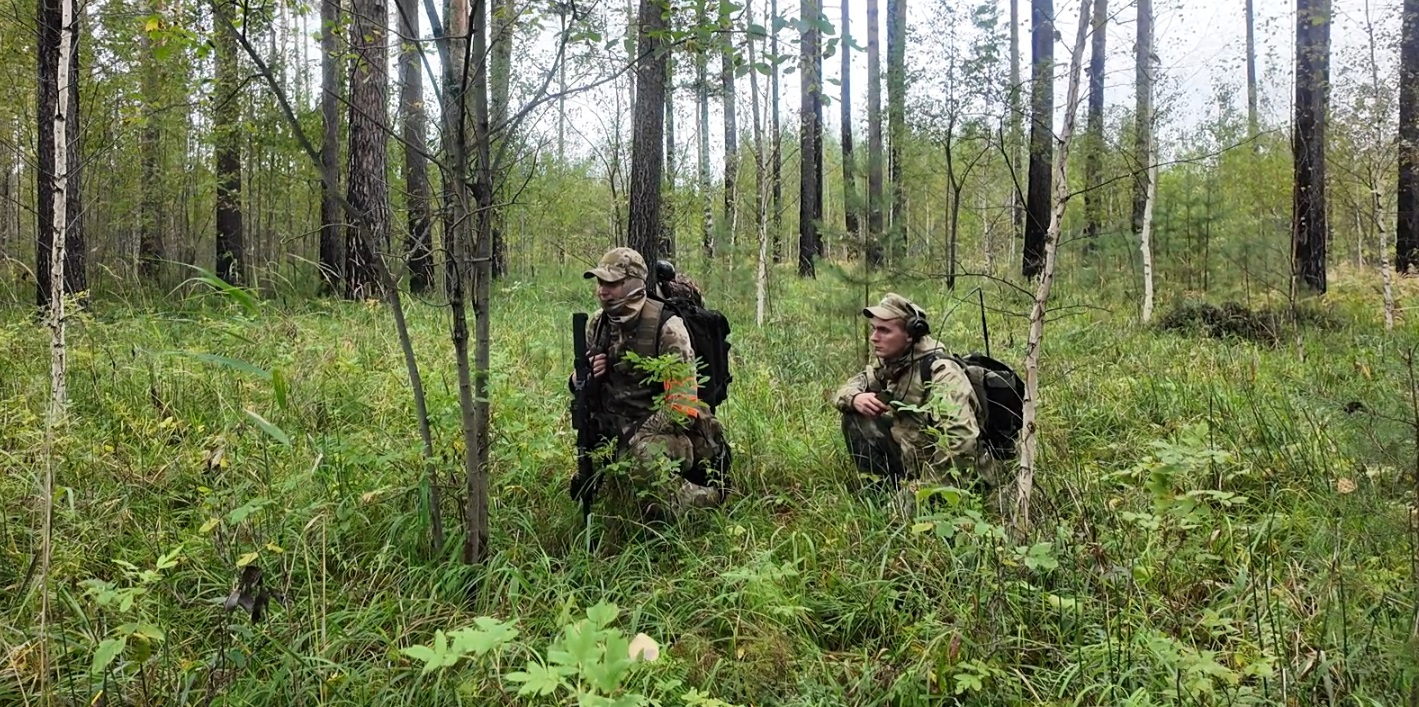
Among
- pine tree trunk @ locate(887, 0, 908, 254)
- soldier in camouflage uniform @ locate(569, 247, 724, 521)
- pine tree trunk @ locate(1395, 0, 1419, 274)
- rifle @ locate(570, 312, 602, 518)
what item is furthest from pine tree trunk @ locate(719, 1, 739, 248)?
pine tree trunk @ locate(1395, 0, 1419, 274)

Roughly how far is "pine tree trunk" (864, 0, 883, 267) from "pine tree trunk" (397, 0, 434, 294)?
3441mm

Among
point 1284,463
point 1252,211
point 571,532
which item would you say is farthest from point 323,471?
point 1252,211

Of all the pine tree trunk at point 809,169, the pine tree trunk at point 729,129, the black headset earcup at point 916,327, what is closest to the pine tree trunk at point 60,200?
the pine tree trunk at point 729,129

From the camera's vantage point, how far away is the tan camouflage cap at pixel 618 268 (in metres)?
3.34

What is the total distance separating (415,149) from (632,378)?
161 cm

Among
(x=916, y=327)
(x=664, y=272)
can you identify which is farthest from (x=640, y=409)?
(x=916, y=327)

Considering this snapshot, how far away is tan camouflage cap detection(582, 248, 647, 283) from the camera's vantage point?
11.0 ft

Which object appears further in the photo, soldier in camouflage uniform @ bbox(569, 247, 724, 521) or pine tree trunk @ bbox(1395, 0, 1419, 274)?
pine tree trunk @ bbox(1395, 0, 1419, 274)

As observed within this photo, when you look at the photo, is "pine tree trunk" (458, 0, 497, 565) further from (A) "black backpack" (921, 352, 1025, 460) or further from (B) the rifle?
(A) "black backpack" (921, 352, 1025, 460)

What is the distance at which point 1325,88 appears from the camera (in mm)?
8562

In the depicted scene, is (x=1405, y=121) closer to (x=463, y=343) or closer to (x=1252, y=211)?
(x=1252, y=211)

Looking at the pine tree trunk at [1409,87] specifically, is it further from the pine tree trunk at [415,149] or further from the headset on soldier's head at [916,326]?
the pine tree trunk at [415,149]

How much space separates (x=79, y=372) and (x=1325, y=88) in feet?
39.5

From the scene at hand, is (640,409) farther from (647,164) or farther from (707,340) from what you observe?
(647,164)
